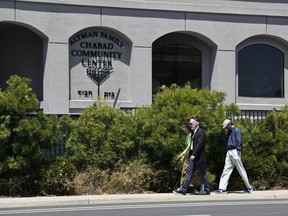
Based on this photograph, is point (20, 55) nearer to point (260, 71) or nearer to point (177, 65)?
point (177, 65)

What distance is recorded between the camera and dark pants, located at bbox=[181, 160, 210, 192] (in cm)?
1627

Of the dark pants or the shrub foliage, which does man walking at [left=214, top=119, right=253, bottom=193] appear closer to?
the shrub foliage

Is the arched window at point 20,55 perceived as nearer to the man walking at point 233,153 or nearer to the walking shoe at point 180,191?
the walking shoe at point 180,191

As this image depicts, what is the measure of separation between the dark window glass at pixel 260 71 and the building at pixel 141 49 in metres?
0.04

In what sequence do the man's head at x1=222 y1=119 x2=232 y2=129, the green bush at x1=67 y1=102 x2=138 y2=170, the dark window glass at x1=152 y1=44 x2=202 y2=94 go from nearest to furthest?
the man's head at x1=222 y1=119 x2=232 y2=129
the green bush at x1=67 y1=102 x2=138 y2=170
the dark window glass at x1=152 y1=44 x2=202 y2=94

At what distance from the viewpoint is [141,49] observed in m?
25.4

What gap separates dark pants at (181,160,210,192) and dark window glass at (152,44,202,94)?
10.3m

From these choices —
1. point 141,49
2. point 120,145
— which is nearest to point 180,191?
point 120,145

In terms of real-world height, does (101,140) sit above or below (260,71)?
below

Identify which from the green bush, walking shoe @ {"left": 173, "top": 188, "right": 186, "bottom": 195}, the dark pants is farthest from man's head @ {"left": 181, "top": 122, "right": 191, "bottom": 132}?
the green bush

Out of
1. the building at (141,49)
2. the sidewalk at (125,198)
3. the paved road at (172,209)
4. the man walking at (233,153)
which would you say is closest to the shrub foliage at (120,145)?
the man walking at (233,153)

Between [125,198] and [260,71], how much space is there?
12994 millimetres

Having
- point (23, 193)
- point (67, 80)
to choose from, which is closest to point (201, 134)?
point (23, 193)

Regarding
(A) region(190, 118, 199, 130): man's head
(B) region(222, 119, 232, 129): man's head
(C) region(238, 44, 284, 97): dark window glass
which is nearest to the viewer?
(A) region(190, 118, 199, 130): man's head
